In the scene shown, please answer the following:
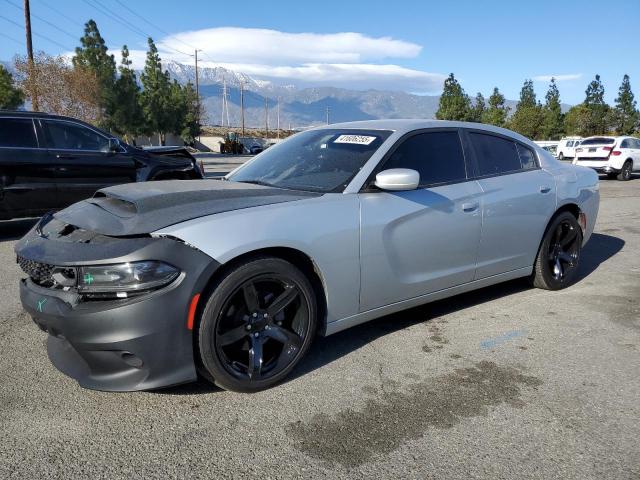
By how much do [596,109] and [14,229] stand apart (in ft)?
242

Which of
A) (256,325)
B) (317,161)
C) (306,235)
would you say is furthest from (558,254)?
(256,325)

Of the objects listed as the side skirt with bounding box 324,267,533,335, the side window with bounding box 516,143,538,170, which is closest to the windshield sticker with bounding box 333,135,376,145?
the side skirt with bounding box 324,267,533,335

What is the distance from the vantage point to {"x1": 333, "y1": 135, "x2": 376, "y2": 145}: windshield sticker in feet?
12.1

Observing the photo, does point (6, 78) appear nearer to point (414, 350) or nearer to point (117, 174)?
point (117, 174)

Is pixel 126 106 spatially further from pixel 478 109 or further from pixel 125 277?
pixel 478 109

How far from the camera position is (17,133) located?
7.04 metres

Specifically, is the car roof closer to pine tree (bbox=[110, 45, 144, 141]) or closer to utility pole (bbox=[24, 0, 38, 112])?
utility pole (bbox=[24, 0, 38, 112])

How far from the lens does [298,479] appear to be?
218 centimetres

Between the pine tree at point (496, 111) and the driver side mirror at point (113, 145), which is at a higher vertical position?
the pine tree at point (496, 111)

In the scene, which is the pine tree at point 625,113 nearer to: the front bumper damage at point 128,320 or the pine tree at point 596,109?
the pine tree at point 596,109

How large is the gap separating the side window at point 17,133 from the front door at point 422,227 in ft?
18.7

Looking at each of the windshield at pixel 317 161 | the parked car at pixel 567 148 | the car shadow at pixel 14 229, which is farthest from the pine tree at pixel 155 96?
the windshield at pixel 317 161

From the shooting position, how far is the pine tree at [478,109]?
7106 centimetres

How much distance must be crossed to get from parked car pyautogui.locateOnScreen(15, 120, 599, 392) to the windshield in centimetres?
1
